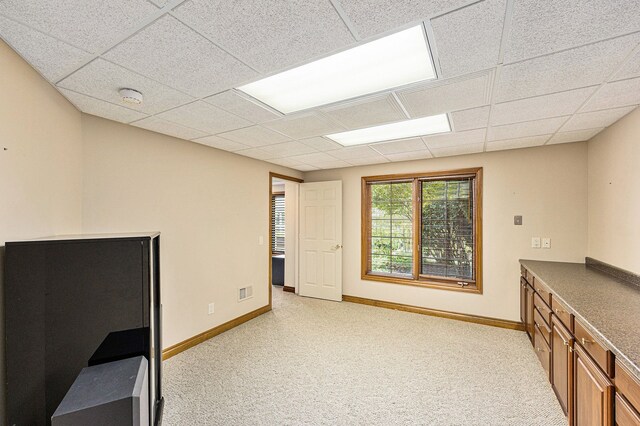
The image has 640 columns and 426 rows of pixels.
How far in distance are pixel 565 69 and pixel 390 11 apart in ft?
4.02

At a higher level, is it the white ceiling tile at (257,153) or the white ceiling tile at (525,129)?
the white ceiling tile at (525,129)

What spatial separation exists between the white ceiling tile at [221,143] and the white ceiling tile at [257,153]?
140mm

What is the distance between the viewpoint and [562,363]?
6.62 feet

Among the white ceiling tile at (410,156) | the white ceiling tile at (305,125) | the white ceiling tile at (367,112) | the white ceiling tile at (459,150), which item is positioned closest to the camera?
the white ceiling tile at (367,112)

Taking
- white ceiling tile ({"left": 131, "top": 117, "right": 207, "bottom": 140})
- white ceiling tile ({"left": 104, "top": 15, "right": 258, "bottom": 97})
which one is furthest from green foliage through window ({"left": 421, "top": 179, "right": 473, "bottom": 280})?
white ceiling tile ({"left": 104, "top": 15, "right": 258, "bottom": 97})

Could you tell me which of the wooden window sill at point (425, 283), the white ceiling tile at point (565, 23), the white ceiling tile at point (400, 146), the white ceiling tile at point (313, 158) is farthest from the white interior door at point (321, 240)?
the white ceiling tile at point (565, 23)

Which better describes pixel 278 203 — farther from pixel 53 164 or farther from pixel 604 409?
pixel 604 409

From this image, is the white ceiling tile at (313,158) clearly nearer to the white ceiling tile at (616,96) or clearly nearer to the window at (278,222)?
the window at (278,222)

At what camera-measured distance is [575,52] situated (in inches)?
57.9

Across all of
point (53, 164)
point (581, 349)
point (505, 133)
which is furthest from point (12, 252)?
point (505, 133)

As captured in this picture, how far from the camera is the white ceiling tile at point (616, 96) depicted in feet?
6.02

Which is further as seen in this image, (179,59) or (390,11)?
(179,59)

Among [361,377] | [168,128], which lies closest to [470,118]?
[361,377]

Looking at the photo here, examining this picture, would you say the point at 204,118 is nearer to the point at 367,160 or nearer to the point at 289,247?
the point at 367,160
